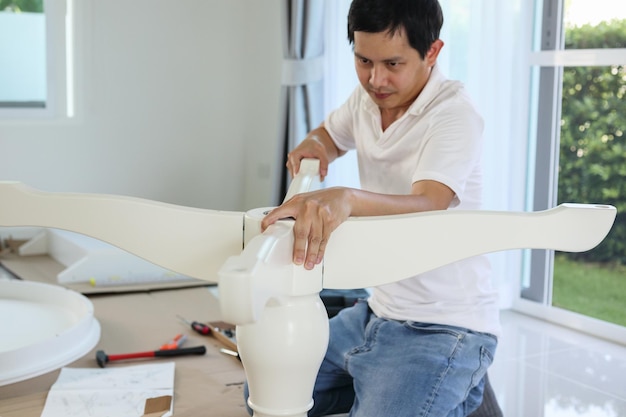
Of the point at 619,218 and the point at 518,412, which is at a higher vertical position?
the point at 619,218

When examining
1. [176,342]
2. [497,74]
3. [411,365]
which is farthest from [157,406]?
[497,74]

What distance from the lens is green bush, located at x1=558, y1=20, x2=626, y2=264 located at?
3.95m

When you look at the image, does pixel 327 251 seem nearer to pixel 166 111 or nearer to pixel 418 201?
pixel 418 201

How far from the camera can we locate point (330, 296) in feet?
8.30

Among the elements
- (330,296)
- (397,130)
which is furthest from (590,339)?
A: (397,130)

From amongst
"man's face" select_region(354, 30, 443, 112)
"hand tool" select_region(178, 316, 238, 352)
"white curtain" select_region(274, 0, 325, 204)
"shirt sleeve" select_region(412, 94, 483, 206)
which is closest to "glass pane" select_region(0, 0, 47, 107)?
"white curtain" select_region(274, 0, 325, 204)

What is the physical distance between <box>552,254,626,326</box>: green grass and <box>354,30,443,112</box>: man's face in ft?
9.08

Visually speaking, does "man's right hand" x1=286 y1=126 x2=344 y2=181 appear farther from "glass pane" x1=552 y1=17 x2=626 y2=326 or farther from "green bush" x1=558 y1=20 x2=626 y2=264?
"green bush" x1=558 y1=20 x2=626 y2=264

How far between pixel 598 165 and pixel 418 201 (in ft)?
9.76

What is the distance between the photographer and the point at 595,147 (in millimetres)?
4145

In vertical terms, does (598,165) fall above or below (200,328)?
above

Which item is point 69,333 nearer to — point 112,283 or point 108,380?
point 108,380

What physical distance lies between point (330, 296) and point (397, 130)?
0.82m

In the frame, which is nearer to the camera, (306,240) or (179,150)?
(306,240)
